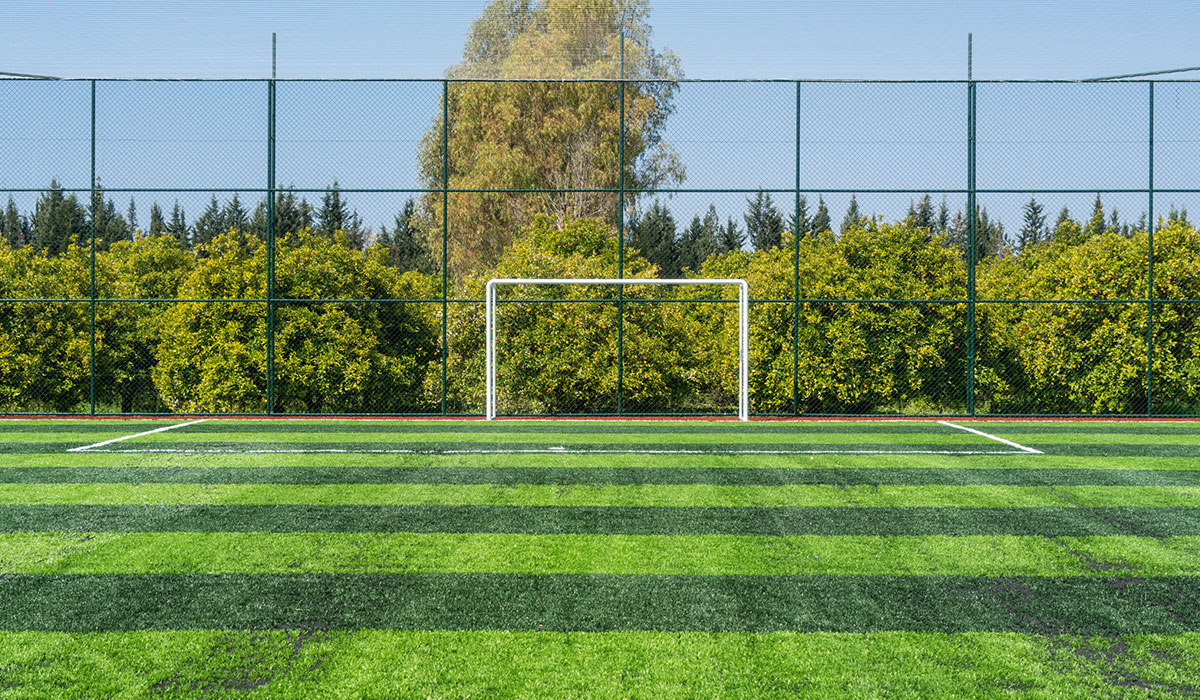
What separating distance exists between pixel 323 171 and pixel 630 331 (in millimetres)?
7498

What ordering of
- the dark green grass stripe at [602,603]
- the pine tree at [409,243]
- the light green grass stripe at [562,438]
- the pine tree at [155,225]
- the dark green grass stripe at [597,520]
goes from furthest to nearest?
1. the pine tree at [409,243]
2. the pine tree at [155,225]
3. the light green grass stripe at [562,438]
4. the dark green grass stripe at [597,520]
5. the dark green grass stripe at [602,603]

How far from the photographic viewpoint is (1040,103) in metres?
14.7

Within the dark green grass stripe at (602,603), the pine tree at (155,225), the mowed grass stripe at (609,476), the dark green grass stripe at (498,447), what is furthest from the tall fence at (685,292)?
the dark green grass stripe at (602,603)

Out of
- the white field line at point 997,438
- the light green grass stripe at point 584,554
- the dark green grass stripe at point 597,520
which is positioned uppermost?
the white field line at point 997,438

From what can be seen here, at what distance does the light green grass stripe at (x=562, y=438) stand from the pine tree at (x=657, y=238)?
9482 millimetres

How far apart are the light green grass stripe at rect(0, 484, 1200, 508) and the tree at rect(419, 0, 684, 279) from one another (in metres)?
16.6

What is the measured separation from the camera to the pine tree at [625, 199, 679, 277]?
21.0m

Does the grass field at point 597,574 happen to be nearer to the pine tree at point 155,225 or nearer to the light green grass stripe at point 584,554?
the light green grass stripe at point 584,554

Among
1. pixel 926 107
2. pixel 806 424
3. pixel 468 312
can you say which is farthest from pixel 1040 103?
pixel 468 312

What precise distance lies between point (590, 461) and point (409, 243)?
33213mm

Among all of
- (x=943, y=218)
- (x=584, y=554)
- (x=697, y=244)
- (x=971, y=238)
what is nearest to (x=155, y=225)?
(x=697, y=244)

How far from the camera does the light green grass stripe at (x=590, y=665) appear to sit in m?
3.78

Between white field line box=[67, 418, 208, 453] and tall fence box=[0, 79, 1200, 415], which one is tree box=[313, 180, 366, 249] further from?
white field line box=[67, 418, 208, 453]

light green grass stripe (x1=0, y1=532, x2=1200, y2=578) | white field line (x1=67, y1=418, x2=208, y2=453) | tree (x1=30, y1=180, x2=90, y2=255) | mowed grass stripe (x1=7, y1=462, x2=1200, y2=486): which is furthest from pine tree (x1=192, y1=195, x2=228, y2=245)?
light green grass stripe (x1=0, y1=532, x2=1200, y2=578)
